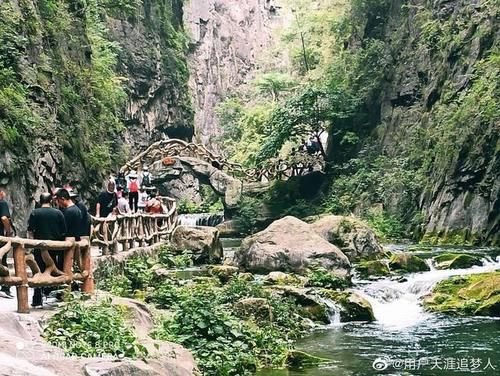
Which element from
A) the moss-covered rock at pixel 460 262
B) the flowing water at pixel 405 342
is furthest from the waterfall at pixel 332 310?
the moss-covered rock at pixel 460 262

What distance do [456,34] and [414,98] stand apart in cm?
407

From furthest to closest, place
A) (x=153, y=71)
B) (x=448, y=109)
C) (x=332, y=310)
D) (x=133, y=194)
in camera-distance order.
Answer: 1. (x=153, y=71)
2. (x=448, y=109)
3. (x=133, y=194)
4. (x=332, y=310)

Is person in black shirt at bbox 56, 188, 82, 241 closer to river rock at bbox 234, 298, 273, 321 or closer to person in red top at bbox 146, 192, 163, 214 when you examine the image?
river rock at bbox 234, 298, 273, 321

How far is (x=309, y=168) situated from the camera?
118 ft

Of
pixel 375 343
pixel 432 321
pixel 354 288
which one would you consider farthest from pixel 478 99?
pixel 375 343

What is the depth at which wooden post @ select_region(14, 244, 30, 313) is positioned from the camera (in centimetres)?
821

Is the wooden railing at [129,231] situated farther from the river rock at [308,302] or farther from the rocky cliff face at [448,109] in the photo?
the rocky cliff face at [448,109]

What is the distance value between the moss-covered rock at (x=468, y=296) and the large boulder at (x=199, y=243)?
7.36 metres

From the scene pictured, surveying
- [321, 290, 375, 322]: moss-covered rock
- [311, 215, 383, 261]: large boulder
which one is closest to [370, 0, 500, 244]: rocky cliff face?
[311, 215, 383, 261]: large boulder

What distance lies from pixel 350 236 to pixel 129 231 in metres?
6.37

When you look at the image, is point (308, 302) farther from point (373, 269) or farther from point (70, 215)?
point (70, 215)

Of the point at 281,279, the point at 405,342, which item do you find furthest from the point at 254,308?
the point at 281,279

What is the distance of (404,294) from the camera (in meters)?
15.3

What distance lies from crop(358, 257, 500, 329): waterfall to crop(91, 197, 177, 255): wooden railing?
19.1 ft
